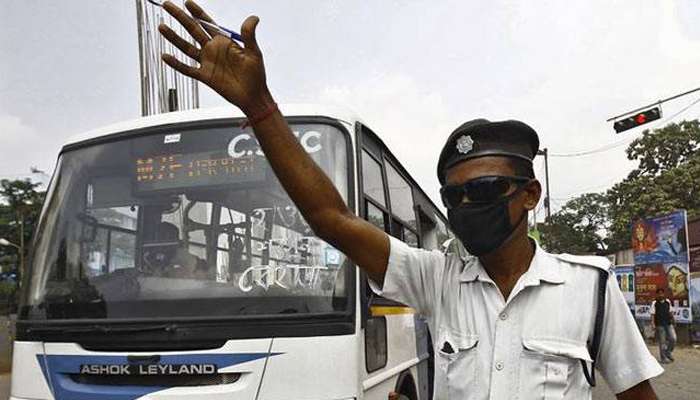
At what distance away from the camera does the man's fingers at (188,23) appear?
1.91 m

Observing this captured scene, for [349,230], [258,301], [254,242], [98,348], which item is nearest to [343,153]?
[254,242]

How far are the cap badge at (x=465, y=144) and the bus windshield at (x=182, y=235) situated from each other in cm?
177

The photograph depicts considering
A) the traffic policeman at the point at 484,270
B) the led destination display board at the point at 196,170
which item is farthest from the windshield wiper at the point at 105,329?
the traffic policeman at the point at 484,270

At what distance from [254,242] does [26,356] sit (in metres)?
1.47

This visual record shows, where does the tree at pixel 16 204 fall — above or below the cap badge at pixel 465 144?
above

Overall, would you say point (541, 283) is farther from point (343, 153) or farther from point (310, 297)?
point (343, 153)

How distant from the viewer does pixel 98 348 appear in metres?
3.62

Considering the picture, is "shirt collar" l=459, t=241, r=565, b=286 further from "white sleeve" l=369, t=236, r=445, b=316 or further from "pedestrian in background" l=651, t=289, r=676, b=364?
"pedestrian in background" l=651, t=289, r=676, b=364

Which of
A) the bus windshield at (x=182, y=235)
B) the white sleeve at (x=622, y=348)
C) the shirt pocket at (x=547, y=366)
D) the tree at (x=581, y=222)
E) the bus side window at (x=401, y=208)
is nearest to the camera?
the shirt pocket at (x=547, y=366)

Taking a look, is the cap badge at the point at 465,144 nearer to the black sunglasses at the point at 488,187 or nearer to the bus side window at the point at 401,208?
the black sunglasses at the point at 488,187

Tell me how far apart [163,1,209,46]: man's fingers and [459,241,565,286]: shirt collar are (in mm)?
1037

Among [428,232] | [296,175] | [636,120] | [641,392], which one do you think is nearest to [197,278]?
[296,175]

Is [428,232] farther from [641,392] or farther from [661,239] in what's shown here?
[661,239]

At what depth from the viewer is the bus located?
3.41 metres
